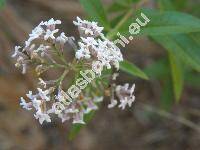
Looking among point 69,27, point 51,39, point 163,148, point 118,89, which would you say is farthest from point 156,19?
point 69,27

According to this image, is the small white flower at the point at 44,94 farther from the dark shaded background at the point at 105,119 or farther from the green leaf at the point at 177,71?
the dark shaded background at the point at 105,119

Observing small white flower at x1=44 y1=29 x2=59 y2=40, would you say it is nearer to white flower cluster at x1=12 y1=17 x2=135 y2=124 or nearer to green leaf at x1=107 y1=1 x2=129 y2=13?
white flower cluster at x1=12 y1=17 x2=135 y2=124

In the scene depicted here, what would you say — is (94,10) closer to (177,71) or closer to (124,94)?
(124,94)

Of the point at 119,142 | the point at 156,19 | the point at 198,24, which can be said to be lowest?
the point at 198,24

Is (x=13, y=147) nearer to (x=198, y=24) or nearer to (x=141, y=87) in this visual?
(x=141, y=87)

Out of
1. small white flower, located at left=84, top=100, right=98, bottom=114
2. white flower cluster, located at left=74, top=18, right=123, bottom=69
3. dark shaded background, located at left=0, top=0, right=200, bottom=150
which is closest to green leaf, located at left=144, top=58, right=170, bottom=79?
dark shaded background, located at left=0, top=0, right=200, bottom=150

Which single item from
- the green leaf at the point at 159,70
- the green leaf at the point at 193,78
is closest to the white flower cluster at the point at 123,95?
the green leaf at the point at 159,70
